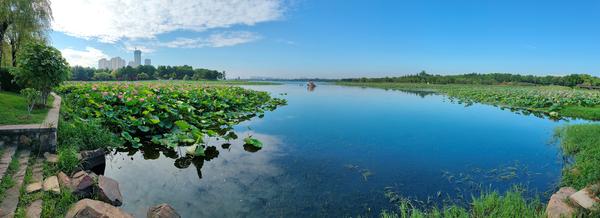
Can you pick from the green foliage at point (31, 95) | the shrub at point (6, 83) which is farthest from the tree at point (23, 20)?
the green foliage at point (31, 95)

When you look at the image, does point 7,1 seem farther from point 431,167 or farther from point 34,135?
point 431,167

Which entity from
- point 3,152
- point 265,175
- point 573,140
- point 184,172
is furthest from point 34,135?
point 573,140

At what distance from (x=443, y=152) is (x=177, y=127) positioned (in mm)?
7150

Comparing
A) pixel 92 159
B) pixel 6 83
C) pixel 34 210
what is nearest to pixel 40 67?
pixel 92 159

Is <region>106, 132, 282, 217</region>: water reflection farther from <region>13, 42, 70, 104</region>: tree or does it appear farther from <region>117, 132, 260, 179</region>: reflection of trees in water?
<region>13, 42, 70, 104</region>: tree

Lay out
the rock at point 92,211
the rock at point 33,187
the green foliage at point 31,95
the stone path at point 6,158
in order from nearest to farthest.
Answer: the rock at point 92,211 → the rock at point 33,187 → the stone path at point 6,158 → the green foliage at point 31,95

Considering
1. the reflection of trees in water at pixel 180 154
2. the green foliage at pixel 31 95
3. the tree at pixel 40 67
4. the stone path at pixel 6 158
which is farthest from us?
the tree at pixel 40 67

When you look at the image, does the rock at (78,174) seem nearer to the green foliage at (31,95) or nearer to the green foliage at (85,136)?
the green foliage at (85,136)

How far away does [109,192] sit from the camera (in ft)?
13.9

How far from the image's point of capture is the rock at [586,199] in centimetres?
352

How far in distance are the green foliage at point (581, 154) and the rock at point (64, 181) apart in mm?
7506

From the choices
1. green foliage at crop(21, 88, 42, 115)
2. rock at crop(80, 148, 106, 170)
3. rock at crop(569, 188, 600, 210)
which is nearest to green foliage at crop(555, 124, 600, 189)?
rock at crop(569, 188, 600, 210)

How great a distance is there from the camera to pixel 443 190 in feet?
16.2

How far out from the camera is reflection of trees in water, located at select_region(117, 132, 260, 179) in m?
6.16
